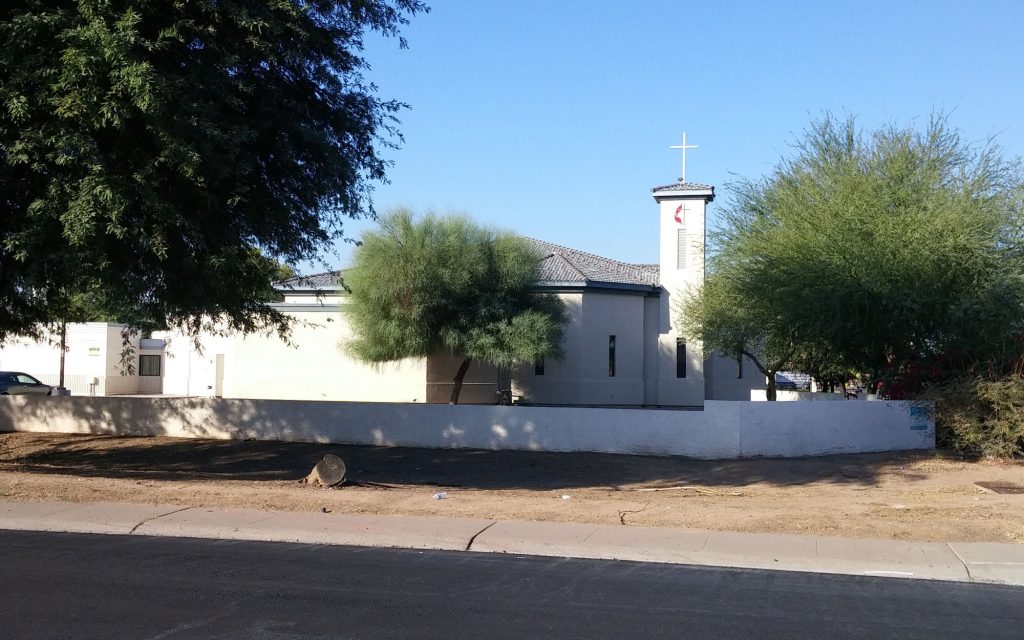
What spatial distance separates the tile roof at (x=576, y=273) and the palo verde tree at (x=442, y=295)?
2.42 meters

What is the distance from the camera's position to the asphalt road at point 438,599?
743 centimetres

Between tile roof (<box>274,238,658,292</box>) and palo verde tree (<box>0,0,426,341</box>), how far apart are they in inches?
796

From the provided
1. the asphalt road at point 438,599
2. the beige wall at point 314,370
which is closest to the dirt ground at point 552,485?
the asphalt road at point 438,599

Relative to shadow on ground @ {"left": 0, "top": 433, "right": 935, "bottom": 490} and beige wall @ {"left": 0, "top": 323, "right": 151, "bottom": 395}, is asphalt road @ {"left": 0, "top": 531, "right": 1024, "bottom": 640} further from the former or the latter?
beige wall @ {"left": 0, "top": 323, "right": 151, "bottom": 395}

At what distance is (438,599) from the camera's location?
8.41 meters

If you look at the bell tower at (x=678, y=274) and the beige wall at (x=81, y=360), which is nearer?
the bell tower at (x=678, y=274)

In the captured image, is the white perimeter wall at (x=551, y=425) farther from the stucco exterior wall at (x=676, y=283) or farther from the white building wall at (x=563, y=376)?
the white building wall at (x=563, y=376)

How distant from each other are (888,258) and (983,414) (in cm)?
447

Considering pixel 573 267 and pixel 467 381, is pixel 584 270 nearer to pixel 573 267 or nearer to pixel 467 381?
pixel 573 267

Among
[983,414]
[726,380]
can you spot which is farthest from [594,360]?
[983,414]

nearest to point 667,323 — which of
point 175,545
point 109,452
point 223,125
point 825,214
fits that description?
point 825,214

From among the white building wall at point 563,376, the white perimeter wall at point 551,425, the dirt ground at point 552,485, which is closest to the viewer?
the dirt ground at point 552,485

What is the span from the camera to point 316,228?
1739 centimetres

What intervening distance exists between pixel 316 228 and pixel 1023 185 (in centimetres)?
1810
